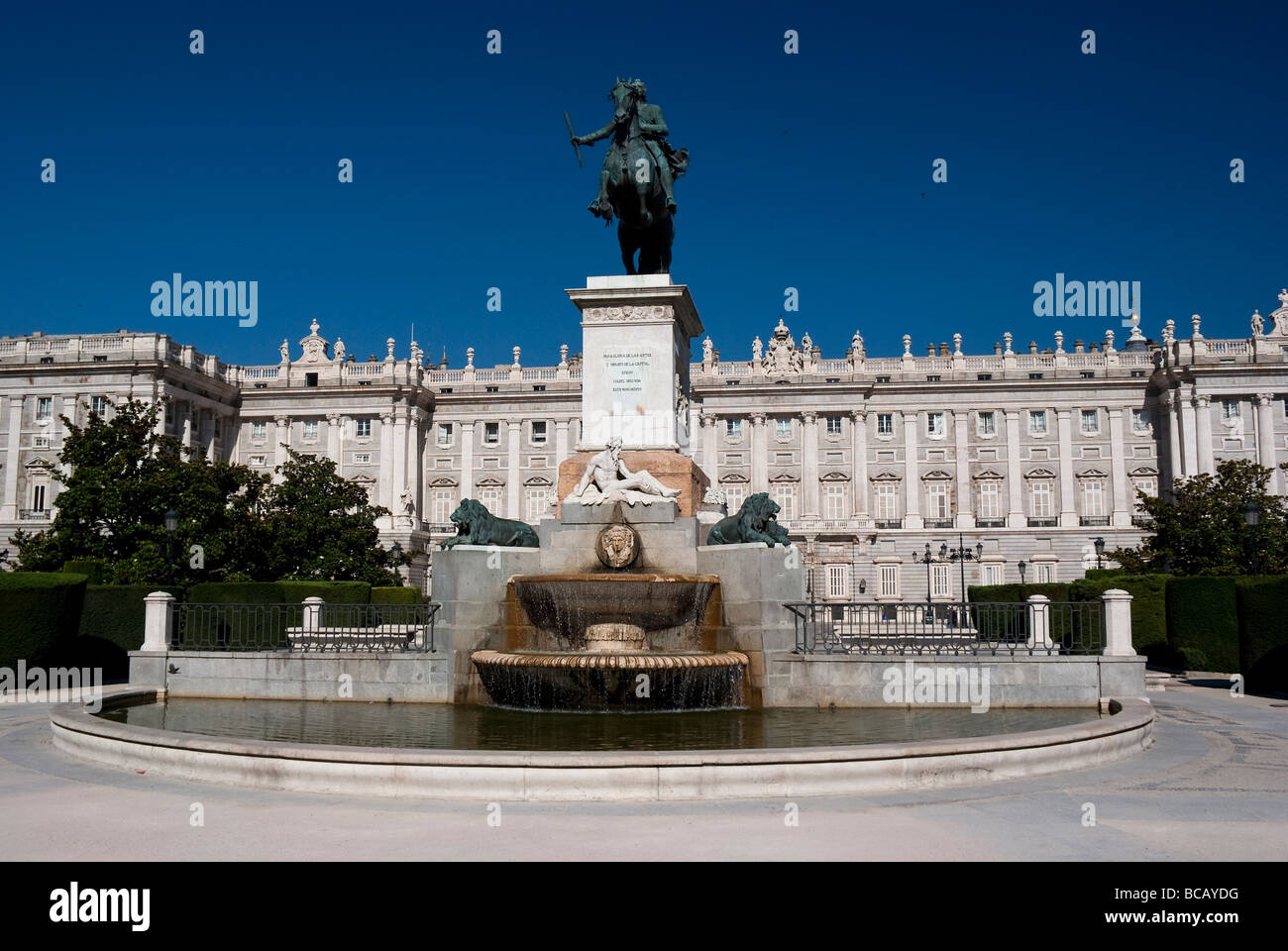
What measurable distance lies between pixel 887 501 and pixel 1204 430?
2327cm

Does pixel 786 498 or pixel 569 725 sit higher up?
pixel 786 498

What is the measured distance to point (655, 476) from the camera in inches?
651

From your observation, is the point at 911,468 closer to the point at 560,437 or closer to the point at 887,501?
the point at 887,501

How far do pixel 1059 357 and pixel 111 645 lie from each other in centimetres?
7913

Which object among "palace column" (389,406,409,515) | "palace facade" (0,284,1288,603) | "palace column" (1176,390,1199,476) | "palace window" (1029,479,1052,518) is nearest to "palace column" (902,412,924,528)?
"palace facade" (0,284,1288,603)

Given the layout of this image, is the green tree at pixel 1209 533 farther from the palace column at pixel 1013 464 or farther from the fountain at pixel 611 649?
the fountain at pixel 611 649

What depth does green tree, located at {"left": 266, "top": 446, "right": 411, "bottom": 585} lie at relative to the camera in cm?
5162

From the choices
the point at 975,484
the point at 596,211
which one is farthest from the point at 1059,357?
the point at 596,211

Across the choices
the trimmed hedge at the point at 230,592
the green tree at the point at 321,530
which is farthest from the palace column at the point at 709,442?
the trimmed hedge at the point at 230,592

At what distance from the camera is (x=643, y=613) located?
14953 mm

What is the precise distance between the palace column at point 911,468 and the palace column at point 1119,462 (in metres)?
14.5

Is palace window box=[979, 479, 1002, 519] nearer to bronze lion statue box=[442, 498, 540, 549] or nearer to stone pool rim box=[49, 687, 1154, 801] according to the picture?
bronze lion statue box=[442, 498, 540, 549]

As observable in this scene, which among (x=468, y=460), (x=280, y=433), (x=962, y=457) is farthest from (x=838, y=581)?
(x=280, y=433)
